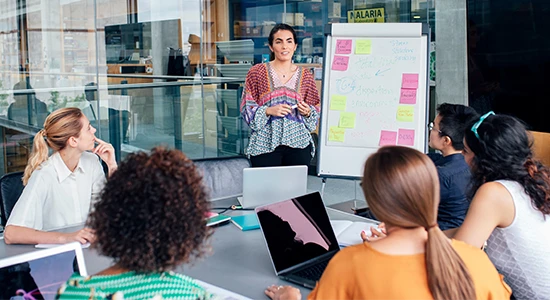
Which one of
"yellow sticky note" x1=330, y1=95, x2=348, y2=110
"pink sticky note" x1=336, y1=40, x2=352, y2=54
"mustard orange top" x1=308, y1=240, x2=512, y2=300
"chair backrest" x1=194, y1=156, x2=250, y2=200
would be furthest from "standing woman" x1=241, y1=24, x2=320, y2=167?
"mustard orange top" x1=308, y1=240, x2=512, y2=300

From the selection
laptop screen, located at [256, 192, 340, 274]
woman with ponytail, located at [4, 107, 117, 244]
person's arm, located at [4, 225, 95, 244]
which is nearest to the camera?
laptop screen, located at [256, 192, 340, 274]

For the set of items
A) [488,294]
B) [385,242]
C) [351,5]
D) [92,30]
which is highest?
[351,5]

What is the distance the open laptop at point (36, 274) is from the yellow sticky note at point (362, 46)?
261 cm

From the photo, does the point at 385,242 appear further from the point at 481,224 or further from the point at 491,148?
the point at 491,148

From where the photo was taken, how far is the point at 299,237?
6.92ft

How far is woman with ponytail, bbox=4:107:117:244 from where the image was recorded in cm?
245

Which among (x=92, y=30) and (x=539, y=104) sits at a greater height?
(x=92, y=30)

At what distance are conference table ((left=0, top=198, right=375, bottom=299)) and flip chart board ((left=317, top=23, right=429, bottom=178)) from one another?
149 cm

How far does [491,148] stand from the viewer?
2.13 m

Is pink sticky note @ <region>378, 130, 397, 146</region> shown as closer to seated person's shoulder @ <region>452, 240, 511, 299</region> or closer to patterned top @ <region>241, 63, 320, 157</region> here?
patterned top @ <region>241, 63, 320, 157</region>

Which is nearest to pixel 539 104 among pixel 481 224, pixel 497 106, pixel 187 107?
pixel 497 106

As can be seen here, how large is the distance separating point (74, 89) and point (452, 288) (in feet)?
13.3

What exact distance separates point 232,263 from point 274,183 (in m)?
0.70

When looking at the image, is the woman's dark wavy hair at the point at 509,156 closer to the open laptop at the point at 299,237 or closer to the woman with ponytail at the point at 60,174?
the open laptop at the point at 299,237
